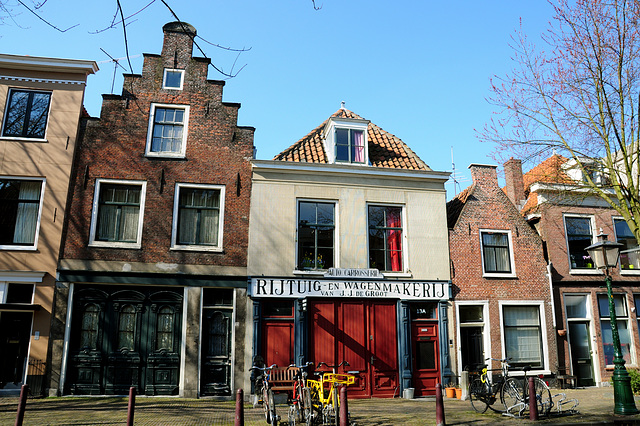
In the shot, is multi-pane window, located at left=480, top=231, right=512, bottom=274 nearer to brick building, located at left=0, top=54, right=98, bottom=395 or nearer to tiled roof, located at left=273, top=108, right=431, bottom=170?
tiled roof, located at left=273, top=108, right=431, bottom=170

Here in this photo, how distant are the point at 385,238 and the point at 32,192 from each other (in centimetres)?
1126

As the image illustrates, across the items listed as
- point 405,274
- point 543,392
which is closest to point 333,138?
point 405,274

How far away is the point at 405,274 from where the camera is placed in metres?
16.0

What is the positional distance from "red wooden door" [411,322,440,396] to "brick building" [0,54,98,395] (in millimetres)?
10975

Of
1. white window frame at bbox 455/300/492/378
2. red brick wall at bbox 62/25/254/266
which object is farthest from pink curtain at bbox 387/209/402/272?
red brick wall at bbox 62/25/254/266

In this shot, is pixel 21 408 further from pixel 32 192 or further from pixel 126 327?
pixel 32 192

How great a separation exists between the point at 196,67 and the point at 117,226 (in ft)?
19.6

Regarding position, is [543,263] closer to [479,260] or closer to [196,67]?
[479,260]

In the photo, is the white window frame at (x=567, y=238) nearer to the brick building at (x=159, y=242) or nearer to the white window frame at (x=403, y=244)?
the white window frame at (x=403, y=244)

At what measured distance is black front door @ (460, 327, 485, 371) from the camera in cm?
1597

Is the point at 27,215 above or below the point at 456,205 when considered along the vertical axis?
below

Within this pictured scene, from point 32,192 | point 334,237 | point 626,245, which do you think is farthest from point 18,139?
point 626,245

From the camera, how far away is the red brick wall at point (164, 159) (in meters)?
14.9

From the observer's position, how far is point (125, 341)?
563 inches
